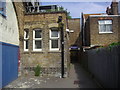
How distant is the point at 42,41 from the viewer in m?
10.5

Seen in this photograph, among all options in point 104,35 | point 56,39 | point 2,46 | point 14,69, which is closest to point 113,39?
point 104,35

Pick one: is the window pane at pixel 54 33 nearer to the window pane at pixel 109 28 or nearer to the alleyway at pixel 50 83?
the alleyway at pixel 50 83

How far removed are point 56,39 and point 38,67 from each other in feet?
8.31

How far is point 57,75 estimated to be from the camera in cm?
1016

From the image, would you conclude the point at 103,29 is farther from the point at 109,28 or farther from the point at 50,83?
the point at 50,83

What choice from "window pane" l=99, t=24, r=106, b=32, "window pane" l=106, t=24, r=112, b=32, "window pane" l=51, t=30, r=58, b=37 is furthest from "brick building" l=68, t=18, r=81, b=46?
"window pane" l=51, t=30, r=58, b=37

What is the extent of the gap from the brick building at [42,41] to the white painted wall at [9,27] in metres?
0.73

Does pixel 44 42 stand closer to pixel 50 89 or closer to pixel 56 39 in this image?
pixel 56 39

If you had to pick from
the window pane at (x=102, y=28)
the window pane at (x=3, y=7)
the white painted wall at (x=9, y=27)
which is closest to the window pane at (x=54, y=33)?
the white painted wall at (x=9, y=27)

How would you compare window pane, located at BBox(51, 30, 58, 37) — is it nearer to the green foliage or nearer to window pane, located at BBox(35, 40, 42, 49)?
window pane, located at BBox(35, 40, 42, 49)

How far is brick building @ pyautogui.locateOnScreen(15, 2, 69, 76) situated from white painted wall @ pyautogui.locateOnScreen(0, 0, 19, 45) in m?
0.73

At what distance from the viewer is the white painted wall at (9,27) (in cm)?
747

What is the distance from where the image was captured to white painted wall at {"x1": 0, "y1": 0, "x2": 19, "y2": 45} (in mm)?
7473

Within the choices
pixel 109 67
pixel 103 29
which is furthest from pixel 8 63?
pixel 103 29
